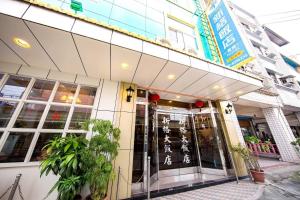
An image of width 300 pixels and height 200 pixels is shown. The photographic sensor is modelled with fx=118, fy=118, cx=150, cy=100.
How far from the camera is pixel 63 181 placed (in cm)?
211

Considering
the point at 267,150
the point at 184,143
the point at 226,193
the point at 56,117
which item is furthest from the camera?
the point at 267,150

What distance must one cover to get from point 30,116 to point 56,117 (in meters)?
0.57

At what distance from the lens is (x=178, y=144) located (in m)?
5.19

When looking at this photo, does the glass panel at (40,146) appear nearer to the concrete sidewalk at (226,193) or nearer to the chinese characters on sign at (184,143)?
the concrete sidewalk at (226,193)

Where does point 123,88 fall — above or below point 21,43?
below

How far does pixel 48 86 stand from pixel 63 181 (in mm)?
2732

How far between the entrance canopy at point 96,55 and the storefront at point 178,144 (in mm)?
1247

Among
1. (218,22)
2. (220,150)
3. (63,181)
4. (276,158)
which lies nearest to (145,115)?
(63,181)

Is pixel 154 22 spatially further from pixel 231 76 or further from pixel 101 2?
pixel 231 76

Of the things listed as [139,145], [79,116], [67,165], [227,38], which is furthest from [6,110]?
[227,38]

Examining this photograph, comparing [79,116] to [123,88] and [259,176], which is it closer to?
[123,88]

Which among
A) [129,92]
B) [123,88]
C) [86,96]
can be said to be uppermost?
[123,88]

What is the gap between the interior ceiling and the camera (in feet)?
7.79

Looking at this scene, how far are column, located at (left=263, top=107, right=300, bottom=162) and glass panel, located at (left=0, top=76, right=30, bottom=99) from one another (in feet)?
42.5
